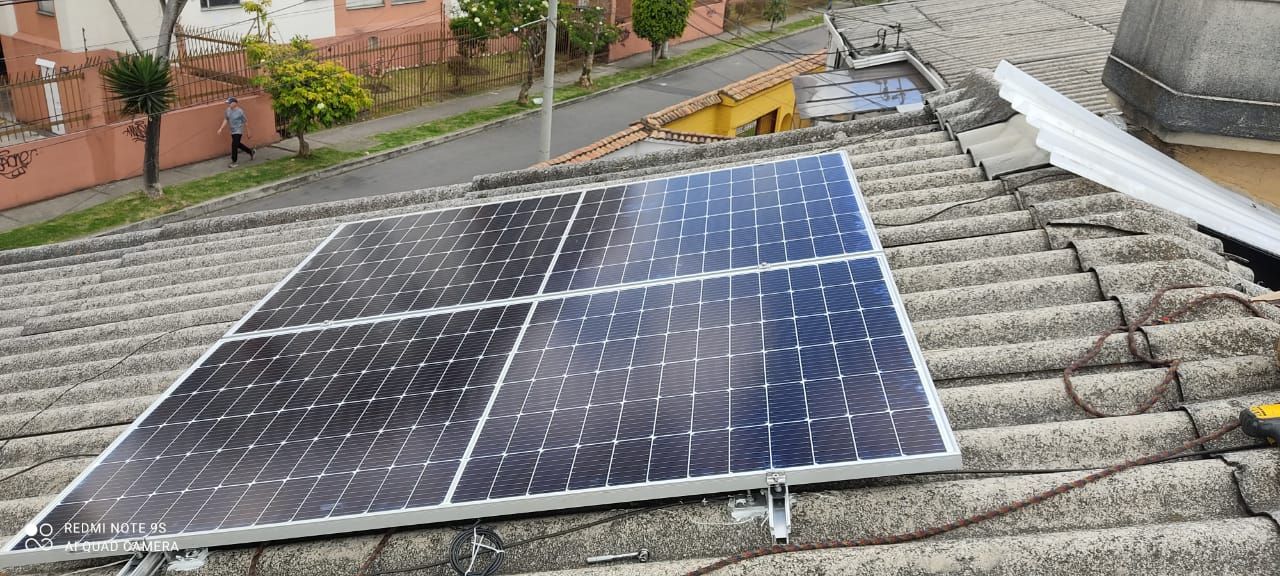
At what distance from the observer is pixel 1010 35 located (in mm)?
20922

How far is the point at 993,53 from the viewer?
18875mm


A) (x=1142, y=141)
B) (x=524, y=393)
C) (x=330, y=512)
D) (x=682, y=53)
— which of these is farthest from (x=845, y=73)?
(x=682, y=53)

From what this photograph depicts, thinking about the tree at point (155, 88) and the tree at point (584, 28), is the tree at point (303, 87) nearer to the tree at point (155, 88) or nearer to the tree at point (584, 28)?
the tree at point (155, 88)

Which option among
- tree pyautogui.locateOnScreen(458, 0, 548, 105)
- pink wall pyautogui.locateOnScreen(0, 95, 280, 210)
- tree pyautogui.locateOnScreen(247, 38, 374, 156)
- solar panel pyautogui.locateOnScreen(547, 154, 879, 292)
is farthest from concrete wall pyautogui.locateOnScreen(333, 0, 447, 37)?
solar panel pyautogui.locateOnScreen(547, 154, 879, 292)

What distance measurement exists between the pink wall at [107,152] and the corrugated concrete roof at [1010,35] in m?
20.0

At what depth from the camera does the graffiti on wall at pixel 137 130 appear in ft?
96.3

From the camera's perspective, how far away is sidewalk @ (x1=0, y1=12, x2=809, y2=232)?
27.2 meters

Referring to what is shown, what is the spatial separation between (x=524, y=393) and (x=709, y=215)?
3.02m

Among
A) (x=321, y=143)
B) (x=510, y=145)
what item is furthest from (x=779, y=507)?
(x=321, y=143)

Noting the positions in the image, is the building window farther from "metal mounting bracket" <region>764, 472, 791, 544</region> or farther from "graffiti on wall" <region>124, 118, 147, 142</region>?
"metal mounting bracket" <region>764, 472, 791, 544</region>

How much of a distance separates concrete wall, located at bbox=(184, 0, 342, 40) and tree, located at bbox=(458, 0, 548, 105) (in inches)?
222

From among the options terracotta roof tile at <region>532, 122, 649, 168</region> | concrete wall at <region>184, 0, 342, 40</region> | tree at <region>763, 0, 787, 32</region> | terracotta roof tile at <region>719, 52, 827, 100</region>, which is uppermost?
tree at <region>763, 0, 787, 32</region>

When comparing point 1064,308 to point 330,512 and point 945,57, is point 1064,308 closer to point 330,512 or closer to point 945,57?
point 330,512

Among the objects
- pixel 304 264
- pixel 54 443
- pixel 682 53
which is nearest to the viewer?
pixel 54 443
